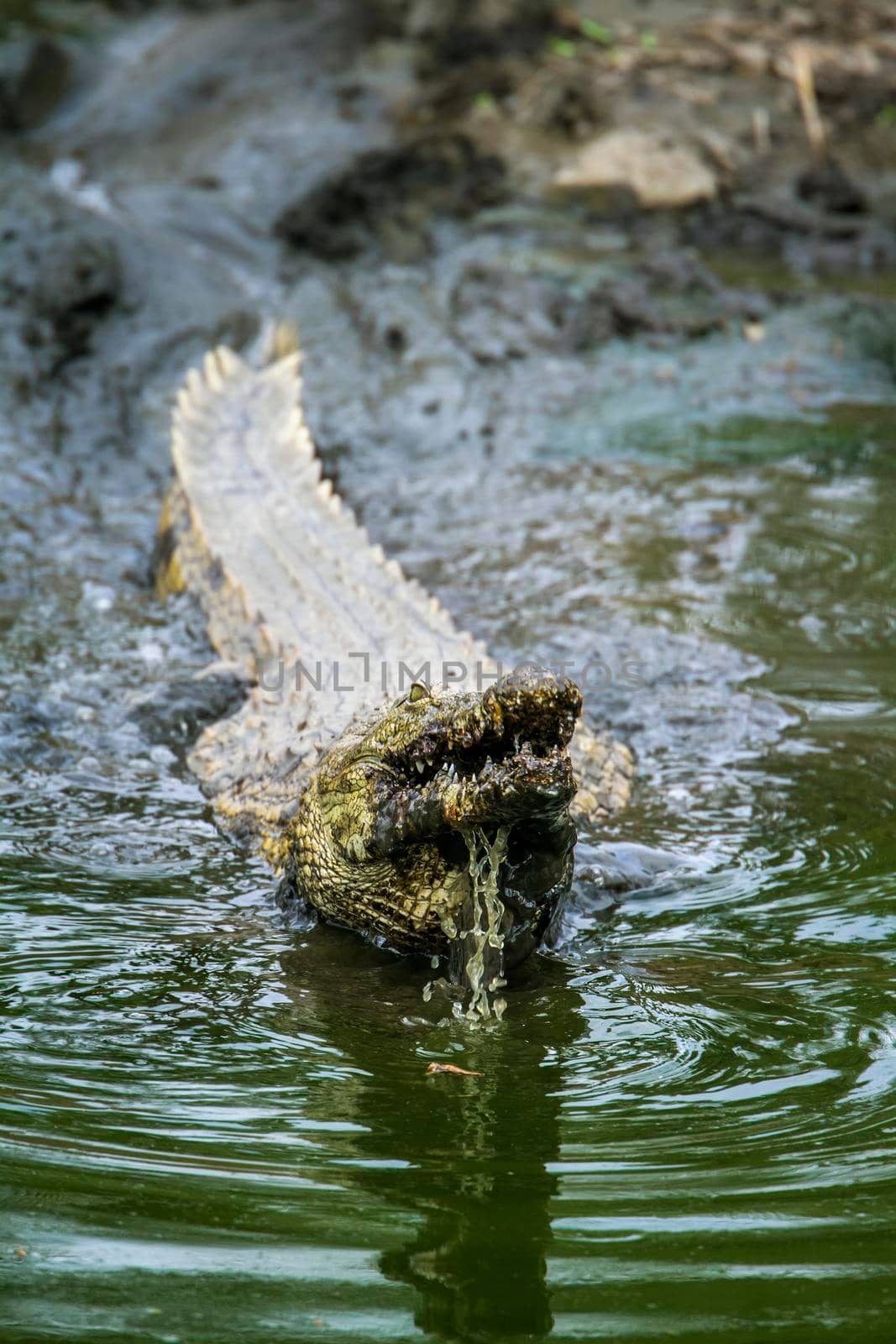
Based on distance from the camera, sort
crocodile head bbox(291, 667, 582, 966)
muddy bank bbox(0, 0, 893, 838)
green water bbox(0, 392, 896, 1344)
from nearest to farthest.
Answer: green water bbox(0, 392, 896, 1344) < crocodile head bbox(291, 667, 582, 966) < muddy bank bbox(0, 0, 893, 838)

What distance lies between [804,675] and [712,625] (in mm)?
479

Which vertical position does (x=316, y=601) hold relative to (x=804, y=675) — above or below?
above

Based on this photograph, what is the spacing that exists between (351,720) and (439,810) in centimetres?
78

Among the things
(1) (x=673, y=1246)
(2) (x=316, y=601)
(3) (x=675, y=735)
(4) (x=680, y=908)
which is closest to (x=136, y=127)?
(2) (x=316, y=601)

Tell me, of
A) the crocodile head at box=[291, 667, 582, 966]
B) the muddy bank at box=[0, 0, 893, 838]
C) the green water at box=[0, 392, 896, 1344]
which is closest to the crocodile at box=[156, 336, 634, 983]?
the crocodile head at box=[291, 667, 582, 966]

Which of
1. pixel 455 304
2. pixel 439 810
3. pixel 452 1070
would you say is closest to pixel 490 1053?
pixel 452 1070

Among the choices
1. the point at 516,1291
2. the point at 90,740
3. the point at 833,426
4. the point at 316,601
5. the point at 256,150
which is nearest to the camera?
the point at 516,1291

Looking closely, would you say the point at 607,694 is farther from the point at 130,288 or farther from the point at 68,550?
the point at 130,288

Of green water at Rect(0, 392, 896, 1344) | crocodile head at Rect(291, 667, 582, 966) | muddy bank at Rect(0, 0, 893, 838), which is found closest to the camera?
green water at Rect(0, 392, 896, 1344)

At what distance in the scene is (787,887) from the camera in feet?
11.0

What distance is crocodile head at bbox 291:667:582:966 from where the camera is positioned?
2477mm

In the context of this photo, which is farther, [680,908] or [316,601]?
[316,601]

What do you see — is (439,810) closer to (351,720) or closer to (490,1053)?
(490,1053)

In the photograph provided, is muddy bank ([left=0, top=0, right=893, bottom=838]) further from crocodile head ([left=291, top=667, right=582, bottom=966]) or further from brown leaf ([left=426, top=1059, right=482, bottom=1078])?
brown leaf ([left=426, top=1059, right=482, bottom=1078])
